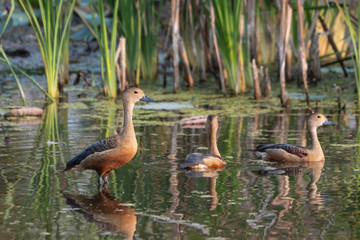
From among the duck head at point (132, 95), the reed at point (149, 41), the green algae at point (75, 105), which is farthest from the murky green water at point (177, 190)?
the reed at point (149, 41)

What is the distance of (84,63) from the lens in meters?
19.7

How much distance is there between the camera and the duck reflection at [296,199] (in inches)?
195

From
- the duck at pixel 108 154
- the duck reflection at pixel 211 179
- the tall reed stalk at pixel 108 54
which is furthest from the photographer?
the tall reed stalk at pixel 108 54

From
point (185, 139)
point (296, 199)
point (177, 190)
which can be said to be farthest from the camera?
point (185, 139)

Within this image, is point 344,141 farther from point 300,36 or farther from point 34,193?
point 34,193

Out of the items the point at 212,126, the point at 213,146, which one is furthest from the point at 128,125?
the point at 212,126

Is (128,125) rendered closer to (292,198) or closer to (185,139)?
(292,198)

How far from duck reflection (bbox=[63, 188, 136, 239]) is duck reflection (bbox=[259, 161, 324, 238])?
1.03 metres

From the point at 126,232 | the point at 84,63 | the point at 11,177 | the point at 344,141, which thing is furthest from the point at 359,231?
the point at 84,63

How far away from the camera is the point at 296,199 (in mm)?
5781

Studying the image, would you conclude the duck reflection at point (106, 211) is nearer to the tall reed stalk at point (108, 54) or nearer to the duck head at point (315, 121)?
the duck head at point (315, 121)

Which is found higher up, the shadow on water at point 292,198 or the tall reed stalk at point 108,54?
the tall reed stalk at point 108,54

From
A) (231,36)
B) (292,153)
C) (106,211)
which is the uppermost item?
(231,36)

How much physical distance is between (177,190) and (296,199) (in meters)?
1.03
